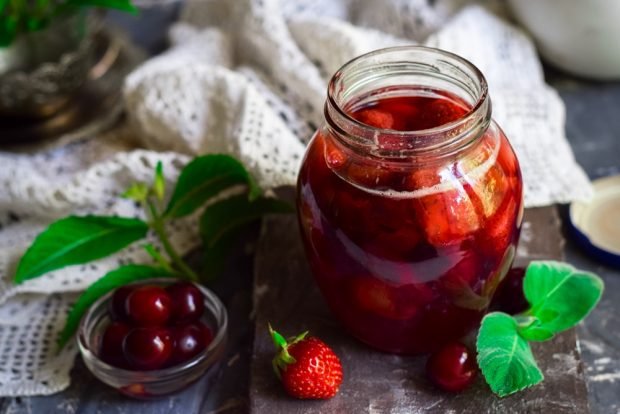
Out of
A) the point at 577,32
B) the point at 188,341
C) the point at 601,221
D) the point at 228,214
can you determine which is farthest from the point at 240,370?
the point at 577,32

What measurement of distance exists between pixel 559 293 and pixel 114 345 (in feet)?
1.37

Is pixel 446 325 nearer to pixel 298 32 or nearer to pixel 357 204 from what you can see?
pixel 357 204

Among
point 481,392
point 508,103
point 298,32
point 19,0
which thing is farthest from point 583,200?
point 19,0

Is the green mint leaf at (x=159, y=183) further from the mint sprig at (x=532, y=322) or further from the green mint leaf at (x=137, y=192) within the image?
the mint sprig at (x=532, y=322)

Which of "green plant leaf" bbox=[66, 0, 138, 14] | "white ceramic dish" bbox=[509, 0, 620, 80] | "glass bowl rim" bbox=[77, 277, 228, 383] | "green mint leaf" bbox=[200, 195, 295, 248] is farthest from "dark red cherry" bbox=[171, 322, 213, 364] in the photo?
"white ceramic dish" bbox=[509, 0, 620, 80]

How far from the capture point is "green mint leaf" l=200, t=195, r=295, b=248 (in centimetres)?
94

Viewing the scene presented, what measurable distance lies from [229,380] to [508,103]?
18.8 inches

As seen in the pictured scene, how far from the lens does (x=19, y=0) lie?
1092 mm

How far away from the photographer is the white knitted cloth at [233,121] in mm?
953

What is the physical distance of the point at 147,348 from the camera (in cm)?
82

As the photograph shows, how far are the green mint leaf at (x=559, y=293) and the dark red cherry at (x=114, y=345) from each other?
0.38 meters

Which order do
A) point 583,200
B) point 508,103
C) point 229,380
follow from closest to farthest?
point 229,380, point 583,200, point 508,103

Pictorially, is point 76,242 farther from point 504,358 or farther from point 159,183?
point 504,358

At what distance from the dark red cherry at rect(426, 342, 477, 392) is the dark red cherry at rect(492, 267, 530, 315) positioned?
0.09m
